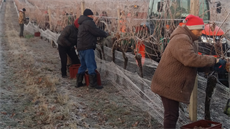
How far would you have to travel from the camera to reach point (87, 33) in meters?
5.65

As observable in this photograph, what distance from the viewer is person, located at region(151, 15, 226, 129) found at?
281 centimetres

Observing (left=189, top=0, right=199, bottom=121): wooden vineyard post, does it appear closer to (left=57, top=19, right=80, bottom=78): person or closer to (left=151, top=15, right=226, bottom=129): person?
(left=151, top=15, right=226, bottom=129): person

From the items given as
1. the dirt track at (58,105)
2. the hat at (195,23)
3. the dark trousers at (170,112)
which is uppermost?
the hat at (195,23)

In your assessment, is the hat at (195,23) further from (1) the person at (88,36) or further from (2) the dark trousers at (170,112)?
(1) the person at (88,36)

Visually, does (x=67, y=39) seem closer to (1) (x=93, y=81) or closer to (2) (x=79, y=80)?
(2) (x=79, y=80)

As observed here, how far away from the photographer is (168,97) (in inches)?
119

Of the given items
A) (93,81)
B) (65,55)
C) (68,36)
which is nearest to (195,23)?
(93,81)

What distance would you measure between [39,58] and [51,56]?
56cm

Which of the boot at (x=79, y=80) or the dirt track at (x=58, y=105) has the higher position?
the boot at (x=79, y=80)

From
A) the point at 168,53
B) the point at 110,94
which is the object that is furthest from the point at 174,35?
the point at 110,94

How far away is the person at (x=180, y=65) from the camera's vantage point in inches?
111

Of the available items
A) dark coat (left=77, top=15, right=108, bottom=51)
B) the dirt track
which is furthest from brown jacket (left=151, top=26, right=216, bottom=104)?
dark coat (left=77, top=15, right=108, bottom=51)

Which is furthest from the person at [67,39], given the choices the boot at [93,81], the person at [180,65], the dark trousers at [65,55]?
the person at [180,65]

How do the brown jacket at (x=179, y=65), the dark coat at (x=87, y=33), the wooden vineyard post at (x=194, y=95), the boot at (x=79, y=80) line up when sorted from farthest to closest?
the boot at (x=79, y=80)
the dark coat at (x=87, y=33)
the wooden vineyard post at (x=194, y=95)
the brown jacket at (x=179, y=65)
